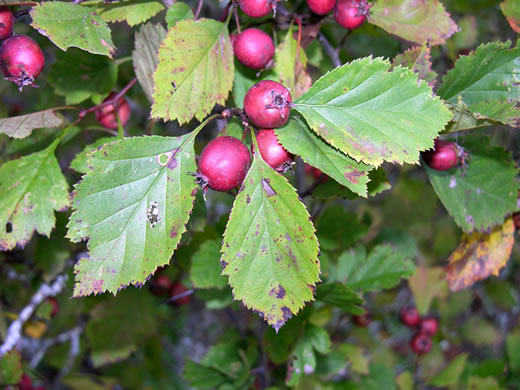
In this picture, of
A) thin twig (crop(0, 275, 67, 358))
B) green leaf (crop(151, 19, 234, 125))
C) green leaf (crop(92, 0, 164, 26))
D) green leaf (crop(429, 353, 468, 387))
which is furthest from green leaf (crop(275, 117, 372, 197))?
green leaf (crop(429, 353, 468, 387))

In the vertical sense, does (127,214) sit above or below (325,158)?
below

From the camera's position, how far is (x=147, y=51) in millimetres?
1506

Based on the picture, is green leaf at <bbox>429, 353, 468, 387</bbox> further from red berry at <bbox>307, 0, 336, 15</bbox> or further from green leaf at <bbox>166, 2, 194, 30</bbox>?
green leaf at <bbox>166, 2, 194, 30</bbox>

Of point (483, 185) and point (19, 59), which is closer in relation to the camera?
point (19, 59)

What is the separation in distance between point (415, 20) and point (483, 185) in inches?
25.0

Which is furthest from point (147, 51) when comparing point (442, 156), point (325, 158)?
point (442, 156)

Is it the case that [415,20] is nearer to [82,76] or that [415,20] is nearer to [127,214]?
[127,214]

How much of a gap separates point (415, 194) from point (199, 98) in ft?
8.67

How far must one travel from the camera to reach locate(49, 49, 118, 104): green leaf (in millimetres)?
1711

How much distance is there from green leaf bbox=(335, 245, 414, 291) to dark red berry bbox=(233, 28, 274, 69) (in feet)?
3.61

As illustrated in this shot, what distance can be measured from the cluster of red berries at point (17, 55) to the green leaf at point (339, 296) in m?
1.13

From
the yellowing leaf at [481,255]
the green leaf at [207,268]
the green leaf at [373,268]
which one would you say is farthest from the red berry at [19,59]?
the yellowing leaf at [481,255]

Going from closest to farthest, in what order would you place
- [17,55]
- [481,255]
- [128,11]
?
[17,55]
[128,11]
[481,255]

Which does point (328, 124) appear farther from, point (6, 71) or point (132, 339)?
point (132, 339)
